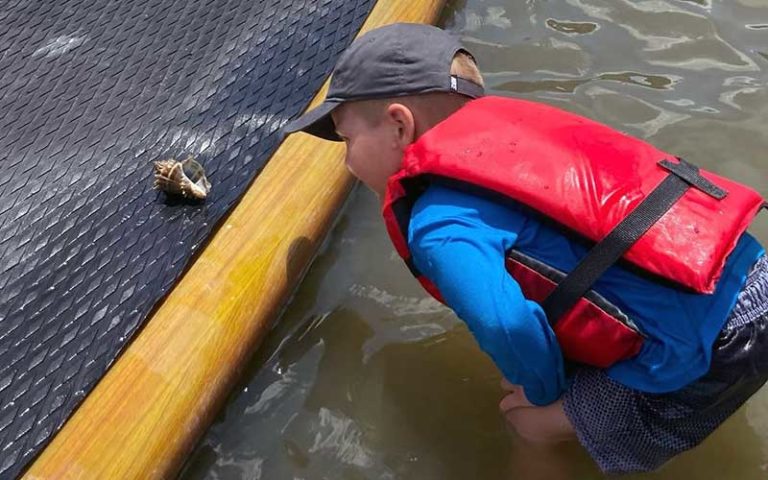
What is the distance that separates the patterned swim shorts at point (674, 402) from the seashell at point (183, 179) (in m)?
1.12

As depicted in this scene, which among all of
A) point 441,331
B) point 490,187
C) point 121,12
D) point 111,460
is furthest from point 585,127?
point 121,12

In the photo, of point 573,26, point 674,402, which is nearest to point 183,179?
point 674,402

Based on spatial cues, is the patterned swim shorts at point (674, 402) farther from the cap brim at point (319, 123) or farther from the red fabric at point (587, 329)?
the cap brim at point (319, 123)

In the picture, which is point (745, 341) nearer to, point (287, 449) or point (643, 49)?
point (287, 449)

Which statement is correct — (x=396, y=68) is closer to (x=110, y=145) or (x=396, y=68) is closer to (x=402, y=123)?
(x=402, y=123)

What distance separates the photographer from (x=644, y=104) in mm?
3463

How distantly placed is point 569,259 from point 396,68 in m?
0.57

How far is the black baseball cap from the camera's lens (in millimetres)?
2188

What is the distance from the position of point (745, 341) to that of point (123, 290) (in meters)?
1.43

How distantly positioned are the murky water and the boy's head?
2.00ft

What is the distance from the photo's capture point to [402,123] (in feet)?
7.28

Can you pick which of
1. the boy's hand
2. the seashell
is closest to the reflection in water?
the seashell

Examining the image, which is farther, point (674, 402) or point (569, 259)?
point (674, 402)

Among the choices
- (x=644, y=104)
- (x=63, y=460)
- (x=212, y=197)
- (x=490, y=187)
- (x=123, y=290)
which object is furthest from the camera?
(x=644, y=104)
